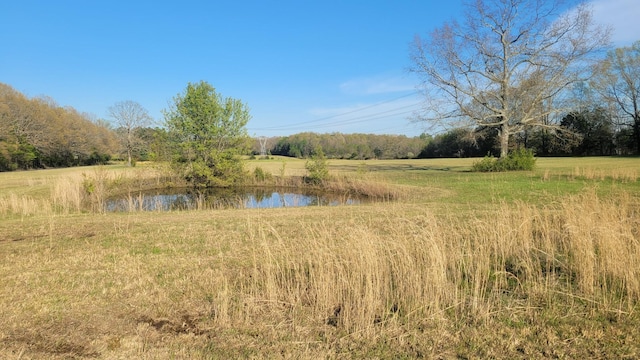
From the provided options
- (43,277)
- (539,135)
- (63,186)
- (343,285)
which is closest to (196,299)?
(343,285)

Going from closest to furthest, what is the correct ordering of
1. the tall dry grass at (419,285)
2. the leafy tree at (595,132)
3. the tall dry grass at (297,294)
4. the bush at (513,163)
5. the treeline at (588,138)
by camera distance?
the tall dry grass at (297,294) < the tall dry grass at (419,285) < the bush at (513,163) < the treeline at (588,138) < the leafy tree at (595,132)

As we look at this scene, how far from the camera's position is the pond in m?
16.5

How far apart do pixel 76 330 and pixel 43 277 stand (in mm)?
2110

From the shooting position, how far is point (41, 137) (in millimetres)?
44688

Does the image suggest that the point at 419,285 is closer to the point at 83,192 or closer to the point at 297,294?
the point at 297,294

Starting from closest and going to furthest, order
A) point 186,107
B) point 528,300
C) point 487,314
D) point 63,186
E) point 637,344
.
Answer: point 637,344 < point 487,314 < point 528,300 < point 63,186 < point 186,107

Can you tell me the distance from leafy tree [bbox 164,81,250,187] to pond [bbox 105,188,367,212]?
1510 millimetres

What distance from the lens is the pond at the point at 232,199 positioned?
16.5 metres

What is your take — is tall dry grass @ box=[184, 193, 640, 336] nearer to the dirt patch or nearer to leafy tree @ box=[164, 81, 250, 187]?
the dirt patch

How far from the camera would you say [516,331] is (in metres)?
3.43

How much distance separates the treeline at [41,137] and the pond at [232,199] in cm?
2881

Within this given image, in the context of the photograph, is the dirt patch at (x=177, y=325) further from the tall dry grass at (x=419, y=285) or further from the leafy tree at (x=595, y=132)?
the leafy tree at (x=595, y=132)

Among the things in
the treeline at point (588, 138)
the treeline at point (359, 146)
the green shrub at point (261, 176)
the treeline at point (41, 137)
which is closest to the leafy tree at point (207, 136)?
the green shrub at point (261, 176)

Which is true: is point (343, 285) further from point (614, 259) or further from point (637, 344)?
point (614, 259)
